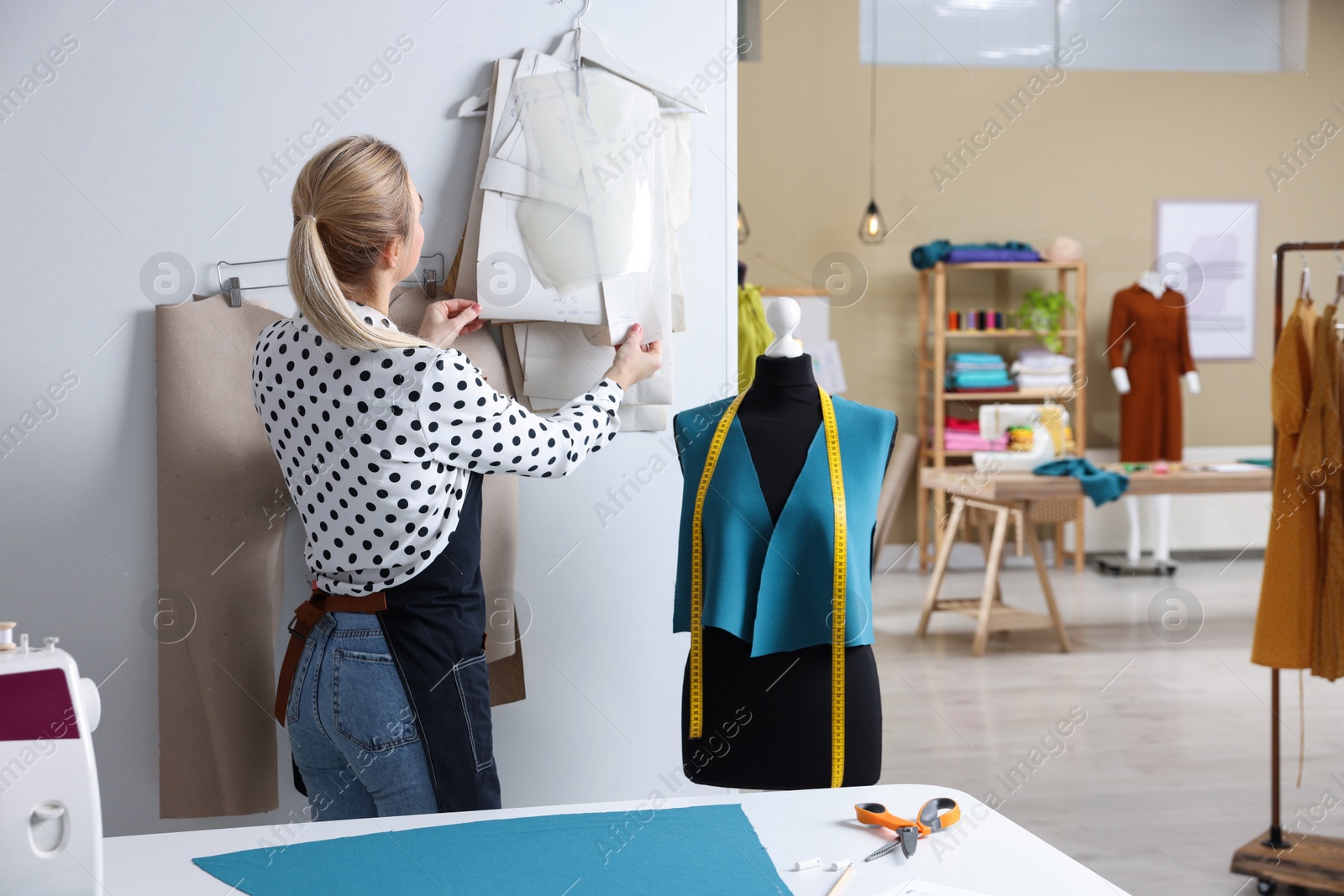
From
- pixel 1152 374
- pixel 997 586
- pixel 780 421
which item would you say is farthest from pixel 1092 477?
pixel 780 421

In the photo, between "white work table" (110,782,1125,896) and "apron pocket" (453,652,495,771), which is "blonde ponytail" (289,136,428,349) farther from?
"white work table" (110,782,1125,896)

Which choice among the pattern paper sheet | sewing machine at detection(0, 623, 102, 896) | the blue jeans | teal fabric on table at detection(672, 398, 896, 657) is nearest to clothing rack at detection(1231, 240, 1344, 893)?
teal fabric on table at detection(672, 398, 896, 657)

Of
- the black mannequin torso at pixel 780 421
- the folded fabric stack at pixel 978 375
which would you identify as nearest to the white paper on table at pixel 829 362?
the folded fabric stack at pixel 978 375

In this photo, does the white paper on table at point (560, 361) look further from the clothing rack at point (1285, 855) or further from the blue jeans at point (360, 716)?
the clothing rack at point (1285, 855)

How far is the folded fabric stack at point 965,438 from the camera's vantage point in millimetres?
6574

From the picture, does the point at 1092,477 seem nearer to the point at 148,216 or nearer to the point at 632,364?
the point at 632,364

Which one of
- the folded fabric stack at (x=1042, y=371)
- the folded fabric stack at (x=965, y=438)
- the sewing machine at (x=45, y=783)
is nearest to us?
the sewing machine at (x=45, y=783)

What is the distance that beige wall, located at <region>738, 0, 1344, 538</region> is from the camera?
6.82 meters

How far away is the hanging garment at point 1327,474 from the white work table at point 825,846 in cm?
183

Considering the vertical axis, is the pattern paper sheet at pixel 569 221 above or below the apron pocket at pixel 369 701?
above

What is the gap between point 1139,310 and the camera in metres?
6.89

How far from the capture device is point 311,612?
5.38 feet

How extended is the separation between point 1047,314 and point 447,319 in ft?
18.1

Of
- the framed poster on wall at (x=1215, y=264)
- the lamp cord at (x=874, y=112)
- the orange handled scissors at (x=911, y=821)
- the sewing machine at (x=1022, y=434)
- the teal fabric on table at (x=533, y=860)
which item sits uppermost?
the lamp cord at (x=874, y=112)
